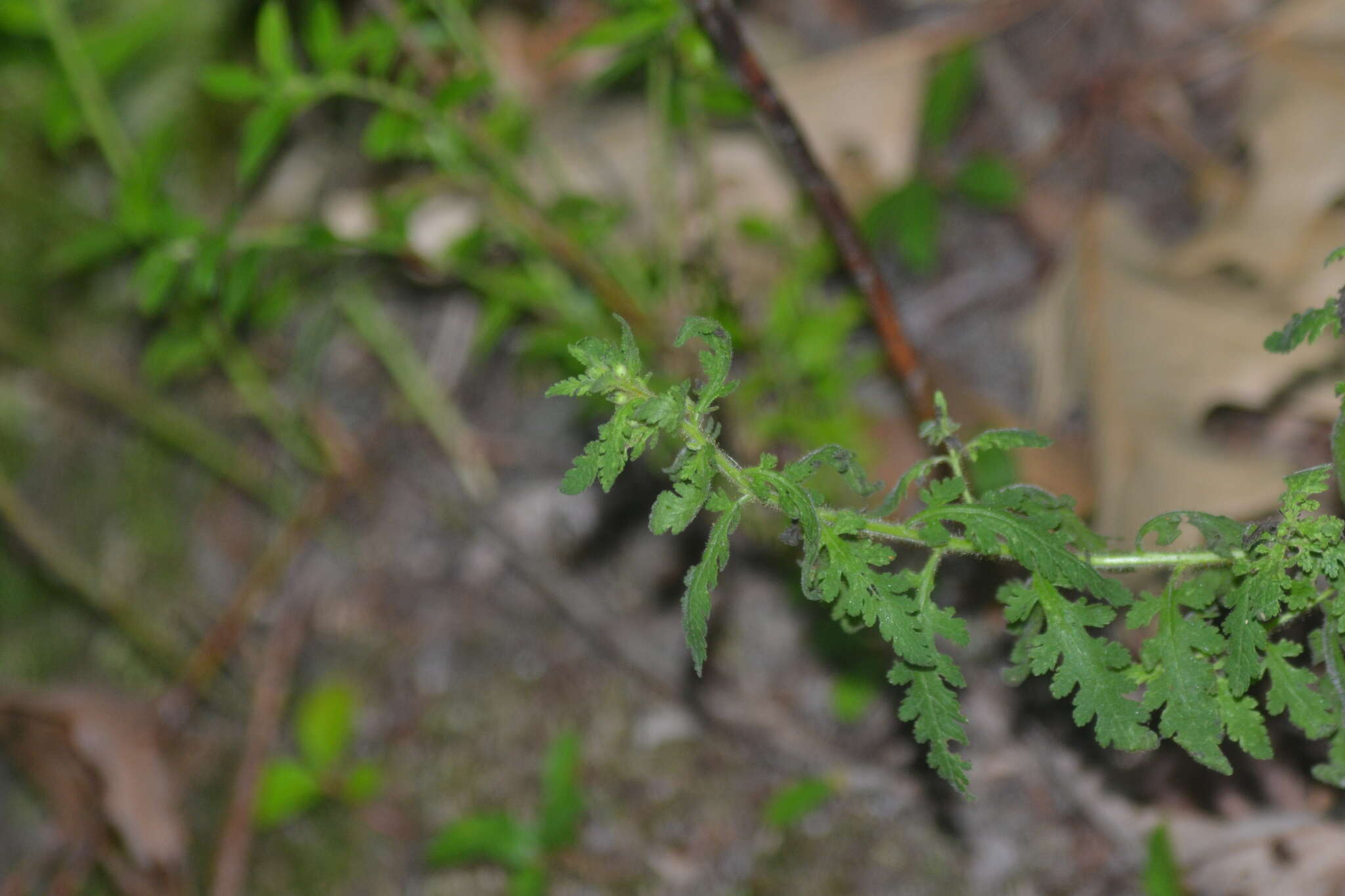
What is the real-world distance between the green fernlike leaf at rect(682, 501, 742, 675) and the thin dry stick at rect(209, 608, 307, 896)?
1643mm

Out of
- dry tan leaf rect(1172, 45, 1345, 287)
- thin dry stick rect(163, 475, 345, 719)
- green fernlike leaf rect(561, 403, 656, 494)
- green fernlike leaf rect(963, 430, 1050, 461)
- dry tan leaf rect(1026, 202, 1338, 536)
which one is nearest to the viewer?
green fernlike leaf rect(561, 403, 656, 494)

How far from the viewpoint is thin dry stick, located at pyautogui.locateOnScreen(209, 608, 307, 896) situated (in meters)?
2.27

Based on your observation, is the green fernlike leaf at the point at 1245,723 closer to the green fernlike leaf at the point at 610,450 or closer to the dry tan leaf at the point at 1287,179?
the green fernlike leaf at the point at 610,450

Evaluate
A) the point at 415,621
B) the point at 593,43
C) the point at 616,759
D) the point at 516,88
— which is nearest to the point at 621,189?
the point at 516,88

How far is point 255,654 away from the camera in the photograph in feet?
8.48

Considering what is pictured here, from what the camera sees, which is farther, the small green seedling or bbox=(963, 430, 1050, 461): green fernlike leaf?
the small green seedling

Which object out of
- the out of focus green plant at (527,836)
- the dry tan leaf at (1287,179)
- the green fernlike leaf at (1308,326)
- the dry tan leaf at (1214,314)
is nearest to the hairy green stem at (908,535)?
the green fernlike leaf at (1308,326)

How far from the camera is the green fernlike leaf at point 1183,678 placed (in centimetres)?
107

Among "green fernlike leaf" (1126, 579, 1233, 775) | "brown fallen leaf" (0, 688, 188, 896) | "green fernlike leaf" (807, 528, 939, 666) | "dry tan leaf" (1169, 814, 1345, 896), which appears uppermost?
"dry tan leaf" (1169, 814, 1345, 896)

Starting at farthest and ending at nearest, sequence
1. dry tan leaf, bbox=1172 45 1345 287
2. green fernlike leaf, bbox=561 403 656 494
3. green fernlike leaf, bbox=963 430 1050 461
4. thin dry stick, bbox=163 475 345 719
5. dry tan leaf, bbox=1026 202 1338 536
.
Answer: thin dry stick, bbox=163 475 345 719 → dry tan leaf, bbox=1172 45 1345 287 → dry tan leaf, bbox=1026 202 1338 536 → green fernlike leaf, bbox=963 430 1050 461 → green fernlike leaf, bbox=561 403 656 494

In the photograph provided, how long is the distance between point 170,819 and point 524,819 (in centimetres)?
81

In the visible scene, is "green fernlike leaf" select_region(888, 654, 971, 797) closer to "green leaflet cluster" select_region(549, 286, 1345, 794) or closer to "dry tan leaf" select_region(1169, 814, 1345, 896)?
"green leaflet cluster" select_region(549, 286, 1345, 794)

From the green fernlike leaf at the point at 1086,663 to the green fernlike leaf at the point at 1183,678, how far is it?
24mm

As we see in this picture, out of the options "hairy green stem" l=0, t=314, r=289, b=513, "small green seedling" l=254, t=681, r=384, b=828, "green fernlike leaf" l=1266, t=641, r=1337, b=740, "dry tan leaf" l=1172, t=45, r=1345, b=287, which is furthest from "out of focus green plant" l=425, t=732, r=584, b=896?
"dry tan leaf" l=1172, t=45, r=1345, b=287
